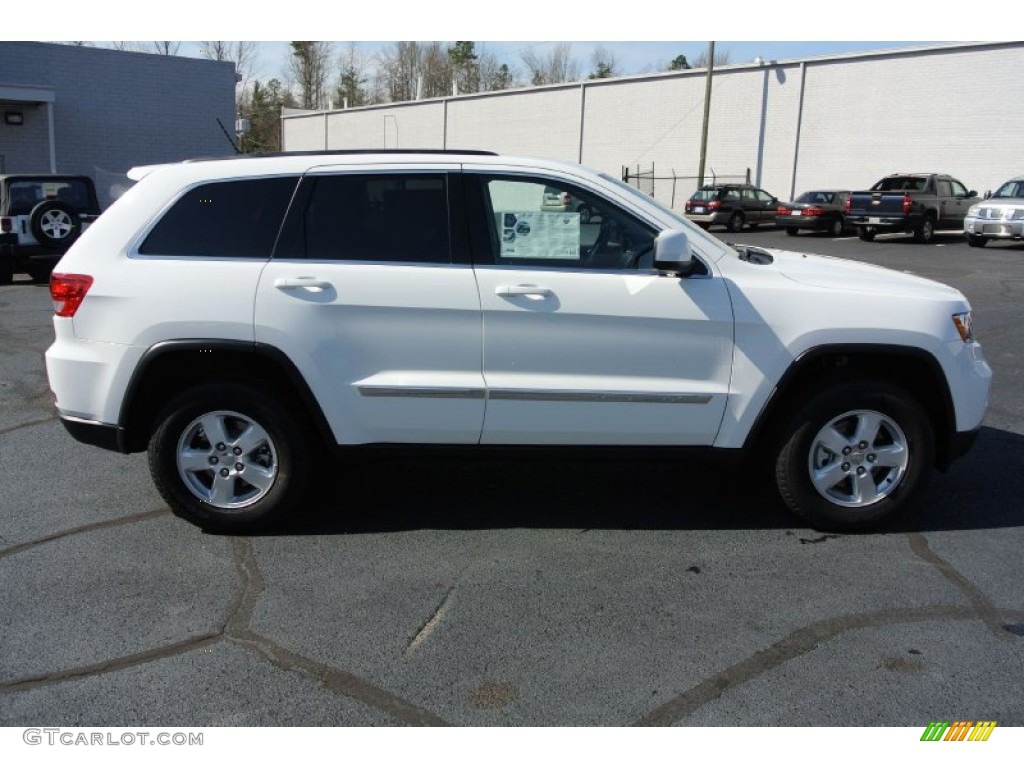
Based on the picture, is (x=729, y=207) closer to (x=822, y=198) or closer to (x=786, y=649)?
(x=822, y=198)

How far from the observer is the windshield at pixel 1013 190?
22.0 metres

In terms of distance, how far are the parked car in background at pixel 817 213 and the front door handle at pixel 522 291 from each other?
25.7m

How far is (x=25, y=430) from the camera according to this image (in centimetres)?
647

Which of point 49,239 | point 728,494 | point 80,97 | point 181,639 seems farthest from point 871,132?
point 181,639

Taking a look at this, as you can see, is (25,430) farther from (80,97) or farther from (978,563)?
(80,97)

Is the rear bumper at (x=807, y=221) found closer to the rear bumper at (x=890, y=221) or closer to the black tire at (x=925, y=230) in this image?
the rear bumper at (x=890, y=221)

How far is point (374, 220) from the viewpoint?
4496mm

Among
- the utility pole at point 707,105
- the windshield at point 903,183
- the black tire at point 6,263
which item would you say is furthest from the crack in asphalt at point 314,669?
the utility pole at point 707,105

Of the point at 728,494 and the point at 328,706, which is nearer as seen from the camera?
the point at 328,706

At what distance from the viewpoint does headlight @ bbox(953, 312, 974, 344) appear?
4578 millimetres

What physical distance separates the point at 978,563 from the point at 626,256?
2.22 meters

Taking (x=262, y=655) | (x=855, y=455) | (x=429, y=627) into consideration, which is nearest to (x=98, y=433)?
(x=262, y=655)

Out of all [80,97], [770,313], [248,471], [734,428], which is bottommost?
[248,471]

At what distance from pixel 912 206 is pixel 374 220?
2413 centimetres
